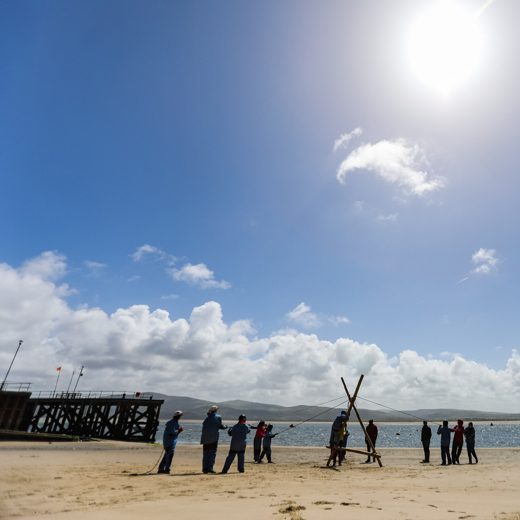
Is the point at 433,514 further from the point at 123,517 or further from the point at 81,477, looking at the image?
the point at 81,477

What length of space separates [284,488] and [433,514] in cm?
411

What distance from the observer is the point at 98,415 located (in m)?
40.8

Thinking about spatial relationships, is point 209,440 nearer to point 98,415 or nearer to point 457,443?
point 457,443

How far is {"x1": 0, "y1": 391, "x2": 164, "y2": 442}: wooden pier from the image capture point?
128 ft

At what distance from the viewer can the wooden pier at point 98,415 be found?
3912 centimetres

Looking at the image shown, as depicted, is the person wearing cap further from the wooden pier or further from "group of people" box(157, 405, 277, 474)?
the wooden pier

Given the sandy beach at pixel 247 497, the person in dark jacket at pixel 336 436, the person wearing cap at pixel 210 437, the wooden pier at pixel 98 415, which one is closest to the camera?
the sandy beach at pixel 247 497

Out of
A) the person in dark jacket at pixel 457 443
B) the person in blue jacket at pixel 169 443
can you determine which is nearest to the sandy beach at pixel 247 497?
the person in blue jacket at pixel 169 443

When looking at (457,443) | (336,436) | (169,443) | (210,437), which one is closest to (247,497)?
(210,437)

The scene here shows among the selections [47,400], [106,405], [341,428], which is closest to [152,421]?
[106,405]

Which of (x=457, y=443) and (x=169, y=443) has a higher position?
(x=457, y=443)

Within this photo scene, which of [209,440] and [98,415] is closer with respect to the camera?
[209,440]

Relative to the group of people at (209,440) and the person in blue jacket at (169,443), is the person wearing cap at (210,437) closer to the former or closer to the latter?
the group of people at (209,440)

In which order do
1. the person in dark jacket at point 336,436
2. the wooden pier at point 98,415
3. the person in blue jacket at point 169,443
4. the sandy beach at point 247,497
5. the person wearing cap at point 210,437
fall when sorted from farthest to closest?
the wooden pier at point 98,415 → the person in dark jacket at point 336,436 → the person wearing cap at point 210,437 → the person in blue jacket at point 169,443 → the sandy beach at point 247,497
